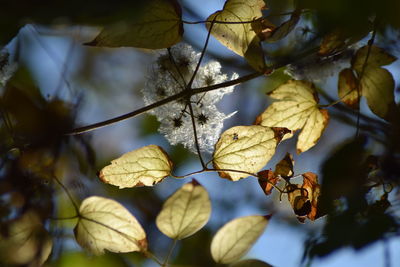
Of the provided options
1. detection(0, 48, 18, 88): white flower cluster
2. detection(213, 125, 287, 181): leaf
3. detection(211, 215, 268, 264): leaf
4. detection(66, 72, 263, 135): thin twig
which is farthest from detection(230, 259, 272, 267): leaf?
detection(0, 48, 18, 88): white flower cluster

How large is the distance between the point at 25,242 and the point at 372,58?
0.56 meters

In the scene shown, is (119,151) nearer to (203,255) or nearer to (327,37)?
(203,255)

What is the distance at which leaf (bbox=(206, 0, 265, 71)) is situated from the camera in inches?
21.6

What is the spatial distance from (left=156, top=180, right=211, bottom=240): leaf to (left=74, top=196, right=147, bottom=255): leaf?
0.05m

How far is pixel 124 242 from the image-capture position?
1.95 feet

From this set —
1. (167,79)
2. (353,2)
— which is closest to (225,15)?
(167,79)

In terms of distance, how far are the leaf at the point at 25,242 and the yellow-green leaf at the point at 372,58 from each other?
0.51 meters

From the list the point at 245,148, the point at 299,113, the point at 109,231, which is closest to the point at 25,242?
the point at 109,231

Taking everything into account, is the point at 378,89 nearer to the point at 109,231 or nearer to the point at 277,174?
the point at 277,174

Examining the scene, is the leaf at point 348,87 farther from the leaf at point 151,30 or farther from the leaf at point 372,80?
the leaf at point 151,30

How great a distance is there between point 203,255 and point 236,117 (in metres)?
0.51

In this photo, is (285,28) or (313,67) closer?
(285,28)

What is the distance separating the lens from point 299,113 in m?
0.64

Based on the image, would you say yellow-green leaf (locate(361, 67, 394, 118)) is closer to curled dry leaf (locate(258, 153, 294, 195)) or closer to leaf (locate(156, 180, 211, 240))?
curled dry leaf (locate(258, 153, 294, 195))
